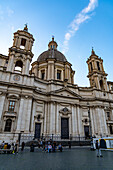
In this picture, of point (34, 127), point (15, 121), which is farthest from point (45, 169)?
point (34, 127)

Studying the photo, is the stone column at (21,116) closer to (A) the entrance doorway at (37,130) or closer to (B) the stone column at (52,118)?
(A) the entrance doorway at (37,130)

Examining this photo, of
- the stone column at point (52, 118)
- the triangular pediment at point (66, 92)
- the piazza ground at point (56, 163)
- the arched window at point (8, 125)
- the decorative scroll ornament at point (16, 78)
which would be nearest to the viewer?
the piazza ground at point (56, 163)

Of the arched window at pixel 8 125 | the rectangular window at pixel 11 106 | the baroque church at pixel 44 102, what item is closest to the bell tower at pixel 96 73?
the baroque church at pixel 44 102

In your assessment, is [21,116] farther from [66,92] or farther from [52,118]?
[66,92]

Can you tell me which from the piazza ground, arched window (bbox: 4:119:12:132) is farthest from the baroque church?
the piazza ground

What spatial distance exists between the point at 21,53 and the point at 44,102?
40.9 feet

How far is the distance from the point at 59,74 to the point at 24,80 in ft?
43.9

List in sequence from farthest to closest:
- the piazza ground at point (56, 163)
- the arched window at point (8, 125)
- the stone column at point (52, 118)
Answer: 1. the stone column at point (52, 118)
2. the arched window at point (8, 125)
3. the piazza ground at point (56, 163)

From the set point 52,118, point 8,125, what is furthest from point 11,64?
point 52,118

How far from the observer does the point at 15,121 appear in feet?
64.7

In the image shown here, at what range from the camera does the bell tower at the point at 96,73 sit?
33.6m

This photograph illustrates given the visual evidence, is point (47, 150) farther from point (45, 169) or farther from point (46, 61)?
point (46, 61)

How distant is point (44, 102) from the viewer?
83.0 feet

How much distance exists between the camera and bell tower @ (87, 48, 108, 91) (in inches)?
1323
